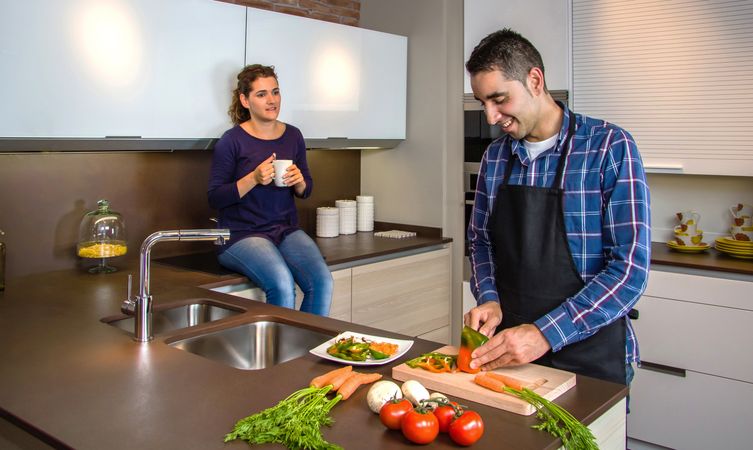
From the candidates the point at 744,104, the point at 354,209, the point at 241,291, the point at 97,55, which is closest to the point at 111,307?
the point at 241,291

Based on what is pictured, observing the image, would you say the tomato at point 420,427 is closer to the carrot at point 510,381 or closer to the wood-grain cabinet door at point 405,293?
the carrot at point 510,381

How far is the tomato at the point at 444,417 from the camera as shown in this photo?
1332 millimetres

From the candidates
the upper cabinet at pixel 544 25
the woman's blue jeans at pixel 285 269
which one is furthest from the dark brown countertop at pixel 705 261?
the woman's blue jeans at pixel 285 269

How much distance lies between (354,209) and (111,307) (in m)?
2.09

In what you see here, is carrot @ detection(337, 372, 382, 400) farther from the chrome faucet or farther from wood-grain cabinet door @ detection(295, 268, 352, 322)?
wood-grain cabinet door @ detection(295, 268, 352, 322)

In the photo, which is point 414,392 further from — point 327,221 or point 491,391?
point 327,221

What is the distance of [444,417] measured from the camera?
1333 mm

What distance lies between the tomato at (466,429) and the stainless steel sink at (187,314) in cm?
125

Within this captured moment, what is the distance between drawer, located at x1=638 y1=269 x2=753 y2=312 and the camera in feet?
10.1

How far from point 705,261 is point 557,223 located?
5.32 feet

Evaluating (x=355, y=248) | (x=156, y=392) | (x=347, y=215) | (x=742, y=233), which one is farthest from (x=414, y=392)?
(x=347, y=215)

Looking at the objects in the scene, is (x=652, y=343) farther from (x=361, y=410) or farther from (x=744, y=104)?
(x=361, y=410)

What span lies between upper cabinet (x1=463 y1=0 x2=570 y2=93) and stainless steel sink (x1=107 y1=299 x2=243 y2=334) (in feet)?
7.09

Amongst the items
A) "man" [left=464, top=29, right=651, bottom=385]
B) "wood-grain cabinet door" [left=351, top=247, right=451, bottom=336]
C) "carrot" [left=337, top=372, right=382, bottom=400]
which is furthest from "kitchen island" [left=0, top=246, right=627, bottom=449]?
"wood-grain cabinet door" [left=351, top=247, right=451, bottom=336]
